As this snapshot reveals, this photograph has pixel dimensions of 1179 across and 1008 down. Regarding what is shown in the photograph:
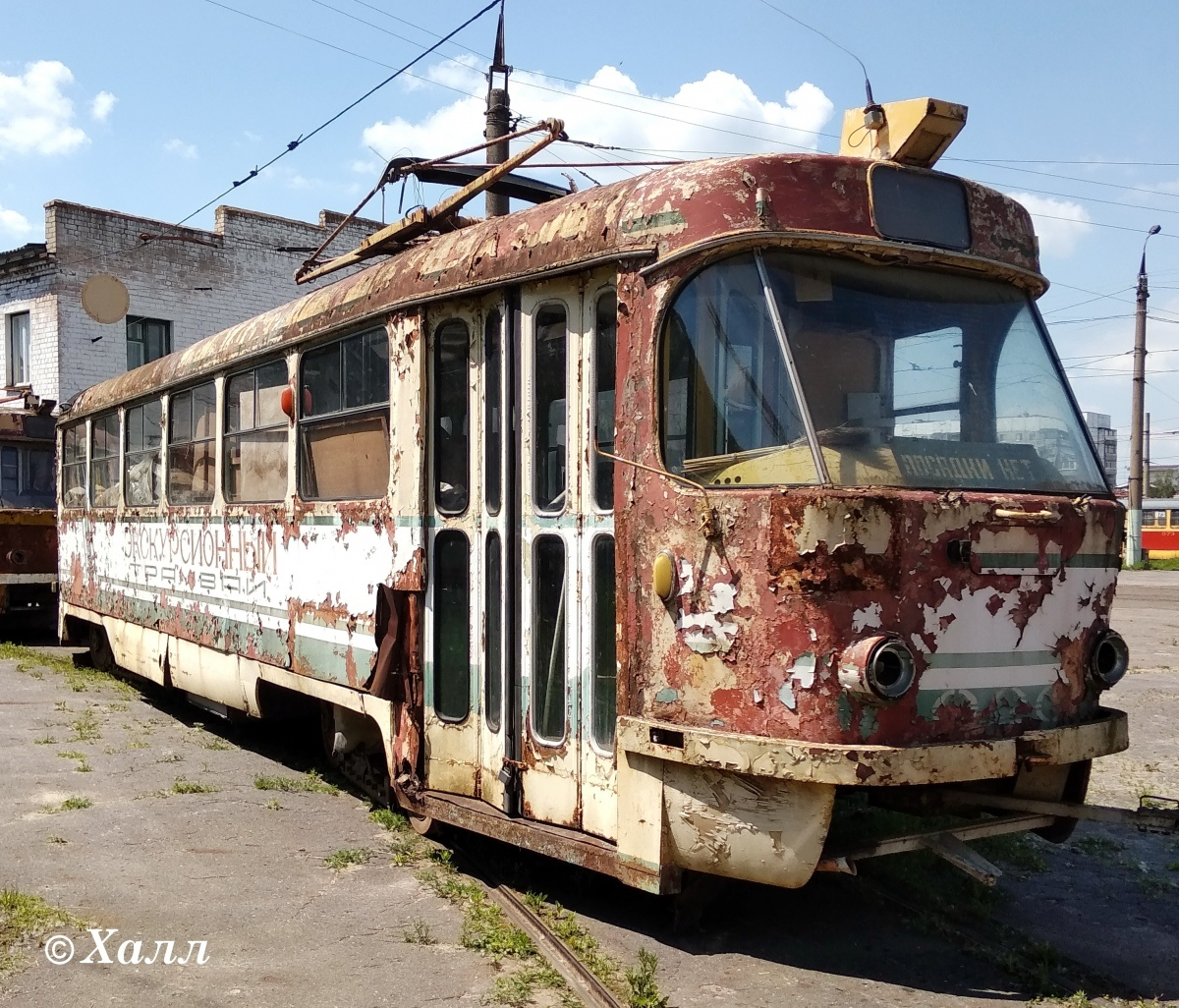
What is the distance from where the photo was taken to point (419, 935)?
4.80 metres

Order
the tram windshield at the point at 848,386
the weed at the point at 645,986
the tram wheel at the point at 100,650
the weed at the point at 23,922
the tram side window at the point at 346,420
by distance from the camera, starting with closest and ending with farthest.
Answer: the weed at the point at 645,986, the tram windshield at the point at 848,386, the weed at the point at 23,922, the tram side window at the point at 346,420, the tram wheel at the point at 100,650

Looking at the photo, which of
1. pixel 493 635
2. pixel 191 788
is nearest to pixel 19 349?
pixel 191 788

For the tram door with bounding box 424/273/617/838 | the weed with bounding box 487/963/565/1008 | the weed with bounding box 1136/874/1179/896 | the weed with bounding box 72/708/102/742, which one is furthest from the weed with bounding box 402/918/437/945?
the weed with bounding box 72/708/102/742

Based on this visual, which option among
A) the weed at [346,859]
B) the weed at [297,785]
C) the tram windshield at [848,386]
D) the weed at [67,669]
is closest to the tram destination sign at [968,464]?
the tram windshield at [848,386]

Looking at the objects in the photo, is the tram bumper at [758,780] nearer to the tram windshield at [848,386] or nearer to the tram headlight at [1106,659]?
the tram headlight at [1106,659]

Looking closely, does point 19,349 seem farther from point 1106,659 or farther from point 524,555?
point 1106,659

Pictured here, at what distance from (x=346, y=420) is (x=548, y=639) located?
2182mm

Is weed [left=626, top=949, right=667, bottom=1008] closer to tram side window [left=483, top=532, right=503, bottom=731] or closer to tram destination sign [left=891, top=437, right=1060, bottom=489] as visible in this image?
tram side window [left=483, top=532, right=503, bottom=731]

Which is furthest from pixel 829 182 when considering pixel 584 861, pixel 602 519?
pixel 584 861

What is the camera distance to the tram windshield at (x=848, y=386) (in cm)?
442

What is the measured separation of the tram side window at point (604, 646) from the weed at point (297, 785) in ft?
10.5

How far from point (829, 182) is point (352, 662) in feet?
11.6

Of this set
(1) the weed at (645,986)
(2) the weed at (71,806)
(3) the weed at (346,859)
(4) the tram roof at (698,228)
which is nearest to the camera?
(1) the weed at (645,986)

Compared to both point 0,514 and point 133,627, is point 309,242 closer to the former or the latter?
point 0,514
